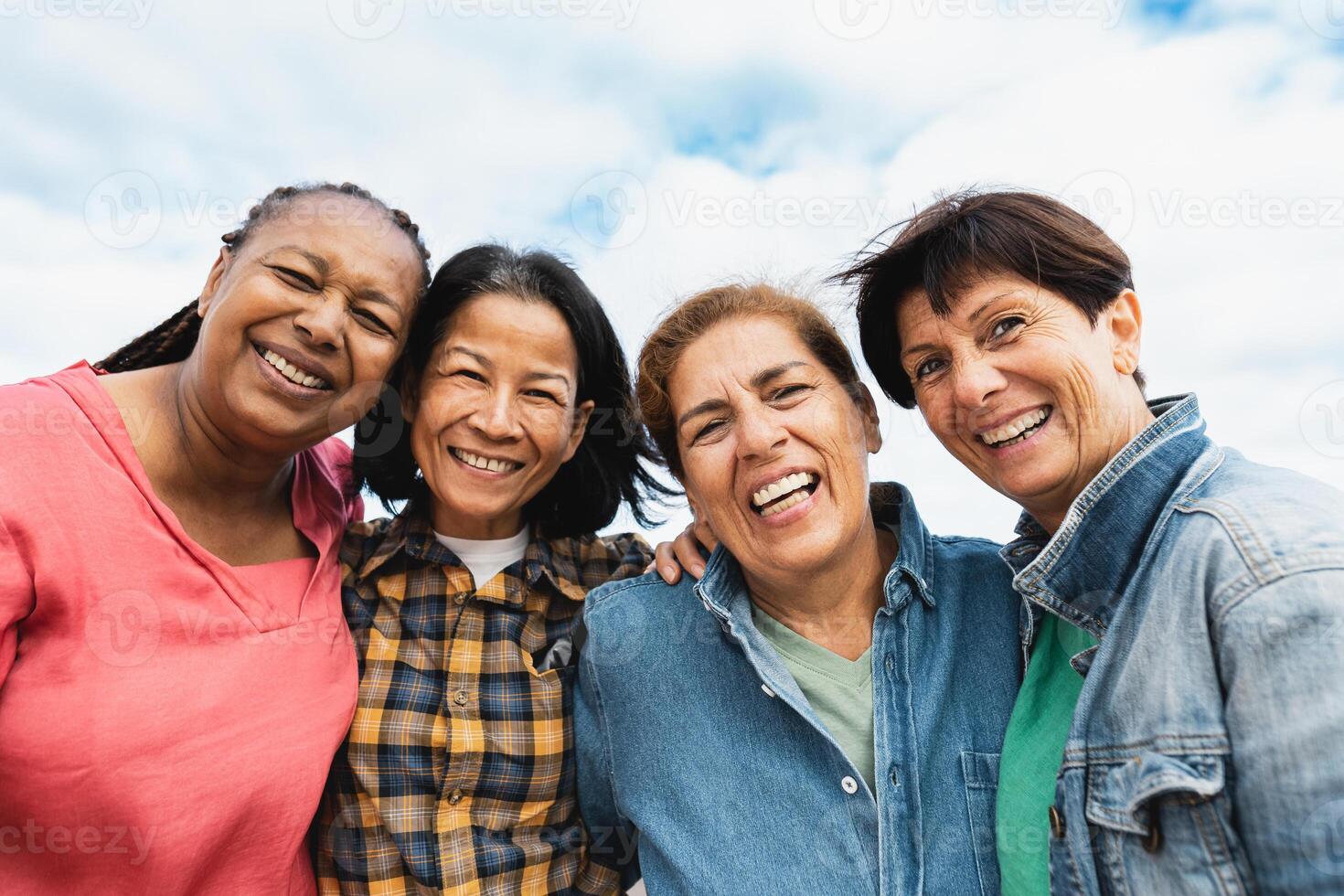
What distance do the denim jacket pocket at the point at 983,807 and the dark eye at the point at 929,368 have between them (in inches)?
37.5

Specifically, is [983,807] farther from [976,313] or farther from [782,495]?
[976,313]

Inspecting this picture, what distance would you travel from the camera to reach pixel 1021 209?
194 centimetres

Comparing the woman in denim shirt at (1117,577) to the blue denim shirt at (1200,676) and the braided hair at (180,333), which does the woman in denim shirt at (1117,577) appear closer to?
the blue denim shirt at (1200,676)

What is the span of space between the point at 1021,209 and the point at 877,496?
102cm

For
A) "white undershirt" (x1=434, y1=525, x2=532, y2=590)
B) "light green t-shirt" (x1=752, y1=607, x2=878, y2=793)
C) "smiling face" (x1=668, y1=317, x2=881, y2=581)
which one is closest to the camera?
"light green t-shirt" (x1=752, y1=607, x2=878, y2=793)

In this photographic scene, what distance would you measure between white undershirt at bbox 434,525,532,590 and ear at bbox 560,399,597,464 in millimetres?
377

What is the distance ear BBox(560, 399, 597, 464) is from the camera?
2854 millimetres

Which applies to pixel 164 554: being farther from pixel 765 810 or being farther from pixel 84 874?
pixel 765 810

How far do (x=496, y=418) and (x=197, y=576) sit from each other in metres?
0.91

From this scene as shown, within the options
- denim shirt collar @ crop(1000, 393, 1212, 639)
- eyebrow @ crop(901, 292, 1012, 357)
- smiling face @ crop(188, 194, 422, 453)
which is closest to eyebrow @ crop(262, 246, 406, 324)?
smiling face @ crop(188, 194, 422, 453)

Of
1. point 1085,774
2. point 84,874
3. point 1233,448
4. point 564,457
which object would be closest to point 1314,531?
point 1233,448

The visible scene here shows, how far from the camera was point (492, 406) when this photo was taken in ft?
8.29

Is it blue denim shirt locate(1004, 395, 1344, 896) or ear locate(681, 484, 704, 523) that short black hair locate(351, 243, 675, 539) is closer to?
ear locate(681, 484, 704, 523)

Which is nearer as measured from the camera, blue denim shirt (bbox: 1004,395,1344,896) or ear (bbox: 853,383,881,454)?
blue denim shirt (bbox: 1004,395,1344,896)
